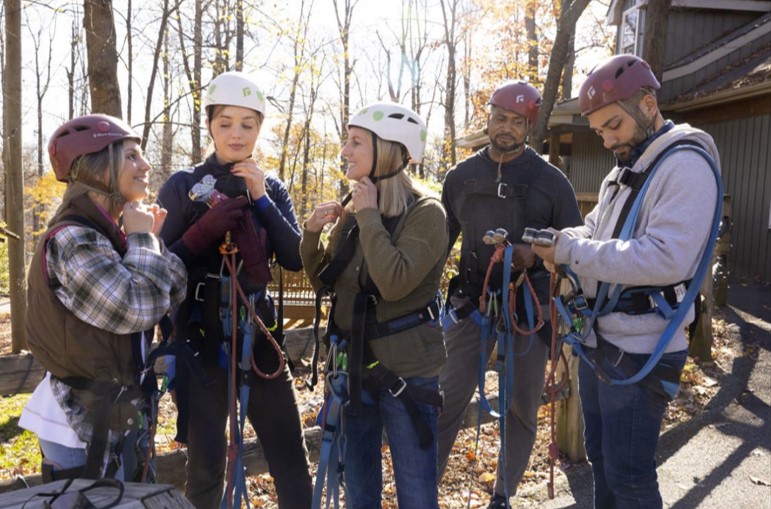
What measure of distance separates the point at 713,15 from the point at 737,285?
962 cm

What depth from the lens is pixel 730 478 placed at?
4832 mm

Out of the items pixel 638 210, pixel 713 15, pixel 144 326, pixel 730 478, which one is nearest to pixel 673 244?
pixel 638 210

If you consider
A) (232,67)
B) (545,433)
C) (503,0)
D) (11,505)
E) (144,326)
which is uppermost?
(503,0)

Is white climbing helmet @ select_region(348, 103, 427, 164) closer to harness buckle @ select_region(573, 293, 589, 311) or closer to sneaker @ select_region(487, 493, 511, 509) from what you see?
Answer: harness buckle @ select_region(573, 293, 589, 311)

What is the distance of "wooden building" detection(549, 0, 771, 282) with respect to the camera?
13.8 metres

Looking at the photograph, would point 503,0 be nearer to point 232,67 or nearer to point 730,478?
point 232,67

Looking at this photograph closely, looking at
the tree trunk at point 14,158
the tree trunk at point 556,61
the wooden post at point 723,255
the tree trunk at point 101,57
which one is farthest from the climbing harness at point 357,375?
the tree trunk at point 14,158

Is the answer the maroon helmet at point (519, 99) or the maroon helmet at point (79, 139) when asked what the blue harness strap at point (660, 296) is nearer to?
the maroon helmet at point (519, 99)

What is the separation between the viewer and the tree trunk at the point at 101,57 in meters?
6.91

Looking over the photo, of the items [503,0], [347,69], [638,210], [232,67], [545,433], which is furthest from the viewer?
[347,69]

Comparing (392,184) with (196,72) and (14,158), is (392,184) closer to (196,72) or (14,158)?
(14,158)

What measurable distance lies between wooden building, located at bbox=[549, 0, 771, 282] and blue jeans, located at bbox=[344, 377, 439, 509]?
1299 centimetres

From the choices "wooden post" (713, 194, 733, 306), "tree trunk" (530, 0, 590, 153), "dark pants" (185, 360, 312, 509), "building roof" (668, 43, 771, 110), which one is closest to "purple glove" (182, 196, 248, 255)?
"dark pants" (185, 360, 312, 509)

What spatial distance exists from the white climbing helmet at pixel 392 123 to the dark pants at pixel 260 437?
1.33 meters
